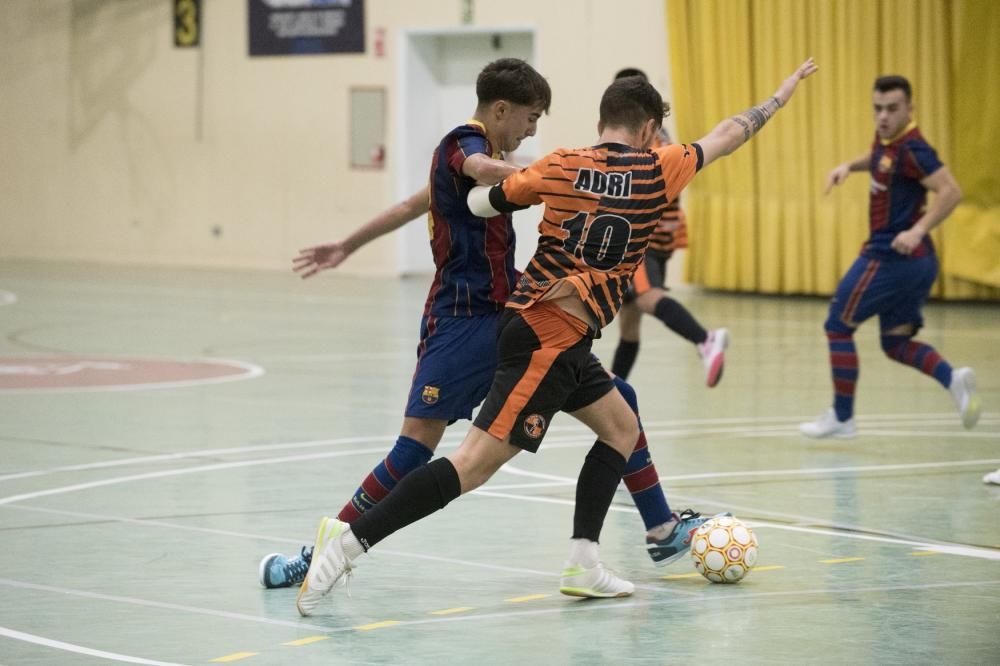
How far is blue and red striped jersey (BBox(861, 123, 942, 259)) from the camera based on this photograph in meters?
8.82

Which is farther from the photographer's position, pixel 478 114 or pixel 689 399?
pixel 689 399

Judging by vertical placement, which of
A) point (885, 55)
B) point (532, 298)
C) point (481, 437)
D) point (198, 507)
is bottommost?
point (198, 507)

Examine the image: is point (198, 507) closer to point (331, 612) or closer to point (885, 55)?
point (331, 612)

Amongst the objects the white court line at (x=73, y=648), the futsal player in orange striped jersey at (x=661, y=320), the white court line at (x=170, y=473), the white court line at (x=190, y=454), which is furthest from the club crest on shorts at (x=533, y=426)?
the futsal player in orange striped jersey at (x=661, y=320)

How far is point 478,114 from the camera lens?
17.2ft

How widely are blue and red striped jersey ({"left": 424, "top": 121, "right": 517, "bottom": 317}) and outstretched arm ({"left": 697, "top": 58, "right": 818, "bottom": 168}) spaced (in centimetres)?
71

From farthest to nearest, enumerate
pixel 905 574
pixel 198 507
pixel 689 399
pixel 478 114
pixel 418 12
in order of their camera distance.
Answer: pixel 418 12 < pixel 689 399 < pixel 198 507 < pixel 905 574 < pixel 478 114

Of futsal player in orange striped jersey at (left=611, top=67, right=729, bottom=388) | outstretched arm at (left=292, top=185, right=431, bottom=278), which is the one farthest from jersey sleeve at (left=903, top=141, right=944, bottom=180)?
outstretched arm at (left=292, top=185, right=431, bottom=278)

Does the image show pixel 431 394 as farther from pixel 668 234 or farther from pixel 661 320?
pixel 668 234

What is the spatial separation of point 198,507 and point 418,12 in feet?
52.8

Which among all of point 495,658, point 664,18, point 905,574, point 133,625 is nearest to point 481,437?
point 495,658

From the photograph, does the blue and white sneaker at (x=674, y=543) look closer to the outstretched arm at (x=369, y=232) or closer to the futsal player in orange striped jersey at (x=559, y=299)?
the futsal player in orange striped jersey at (x=559, y=299)

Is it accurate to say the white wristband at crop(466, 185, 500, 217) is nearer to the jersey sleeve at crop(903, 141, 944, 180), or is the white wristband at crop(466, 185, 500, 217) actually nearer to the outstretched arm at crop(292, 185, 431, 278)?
the outstretched arm at crop(292, 185, 431, 278)

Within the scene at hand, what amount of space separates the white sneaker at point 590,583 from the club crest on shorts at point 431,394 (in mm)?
704
